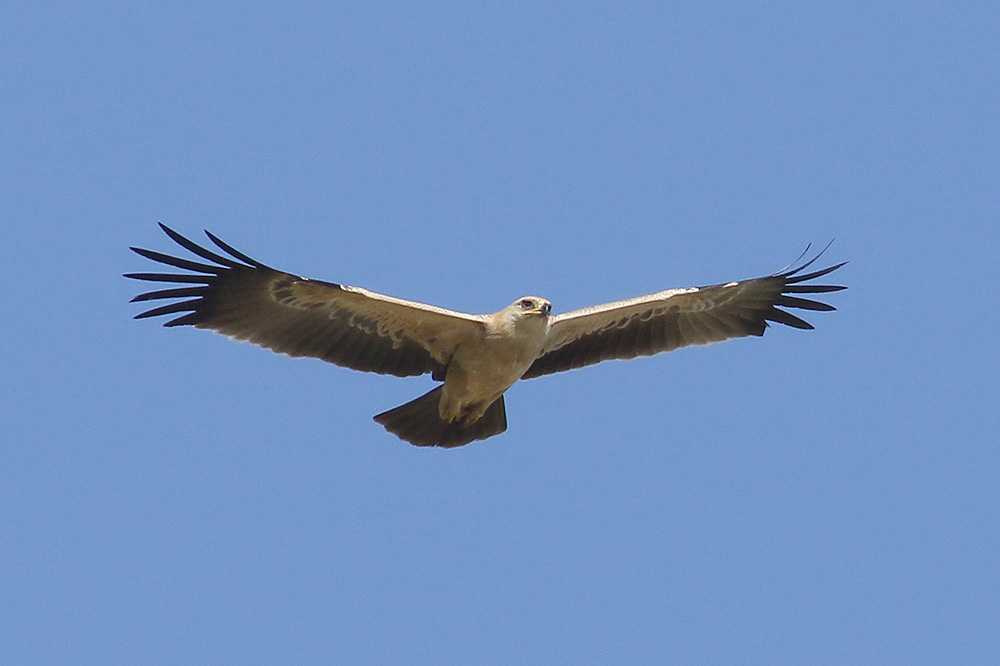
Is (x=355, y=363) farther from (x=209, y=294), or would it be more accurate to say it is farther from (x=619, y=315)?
(x=619, y=315)

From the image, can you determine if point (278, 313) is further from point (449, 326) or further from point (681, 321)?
point (681, 321)

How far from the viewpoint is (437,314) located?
Result: 450 inches

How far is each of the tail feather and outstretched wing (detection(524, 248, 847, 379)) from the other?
2.65ft

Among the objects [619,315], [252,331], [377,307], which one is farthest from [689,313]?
[252,331]

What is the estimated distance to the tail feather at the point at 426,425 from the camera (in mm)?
12133

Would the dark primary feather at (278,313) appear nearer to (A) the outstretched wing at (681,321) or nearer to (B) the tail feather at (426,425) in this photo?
(B) the tail feather at (426,425)

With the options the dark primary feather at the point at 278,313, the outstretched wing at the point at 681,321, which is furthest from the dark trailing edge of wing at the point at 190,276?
the outstretched wing at the point at 681,321

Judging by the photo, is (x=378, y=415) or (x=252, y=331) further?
(x=378, y=415)

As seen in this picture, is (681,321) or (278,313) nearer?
(278,313)

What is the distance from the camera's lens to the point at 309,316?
38.0ft

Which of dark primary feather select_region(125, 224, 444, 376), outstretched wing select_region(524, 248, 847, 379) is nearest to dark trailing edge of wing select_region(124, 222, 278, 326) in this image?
dark primary feather select_region(125, 224, 444, 376)

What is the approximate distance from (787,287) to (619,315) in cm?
171

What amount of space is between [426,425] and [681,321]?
106 inches

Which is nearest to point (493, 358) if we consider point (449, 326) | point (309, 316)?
point (449, 326)
